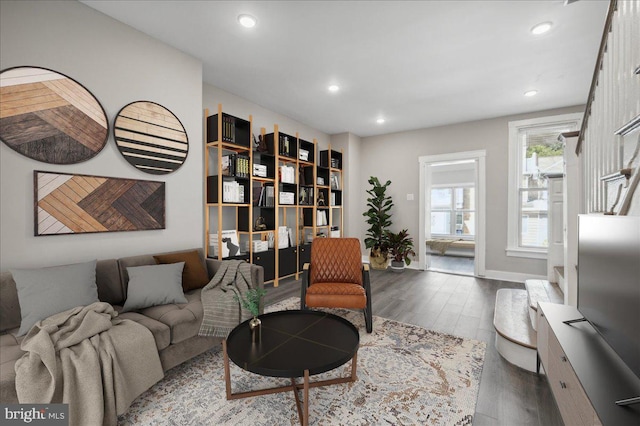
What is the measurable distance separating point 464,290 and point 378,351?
8.09 ft

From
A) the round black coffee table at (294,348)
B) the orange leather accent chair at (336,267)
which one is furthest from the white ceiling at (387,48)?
the round black coffee table at (294,348)

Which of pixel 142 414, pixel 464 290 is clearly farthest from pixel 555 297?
pixel 142 414

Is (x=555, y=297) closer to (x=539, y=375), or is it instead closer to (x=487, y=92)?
(x=539, y=375)

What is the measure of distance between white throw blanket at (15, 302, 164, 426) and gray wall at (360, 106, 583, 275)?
5057 mm

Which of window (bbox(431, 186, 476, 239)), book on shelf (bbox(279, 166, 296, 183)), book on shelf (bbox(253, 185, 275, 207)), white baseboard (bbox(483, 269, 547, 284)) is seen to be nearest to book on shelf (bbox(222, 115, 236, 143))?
Answer: book on shelf (bbox(253, 185, 275, 207))

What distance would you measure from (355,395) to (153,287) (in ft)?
5.59

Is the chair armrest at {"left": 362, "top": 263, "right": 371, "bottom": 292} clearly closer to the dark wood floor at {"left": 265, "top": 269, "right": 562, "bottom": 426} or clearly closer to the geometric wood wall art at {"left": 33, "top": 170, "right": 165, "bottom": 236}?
the dark wood floor at {"left": 265, "top": 269, "right": 562, "bottom": 426}

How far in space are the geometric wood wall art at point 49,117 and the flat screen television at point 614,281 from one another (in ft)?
11.4

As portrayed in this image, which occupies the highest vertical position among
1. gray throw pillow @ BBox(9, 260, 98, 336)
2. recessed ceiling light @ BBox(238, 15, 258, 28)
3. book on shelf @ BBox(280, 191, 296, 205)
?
recessed ceiling light @ BBox(238, 15, 258, 28)

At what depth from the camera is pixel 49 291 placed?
5.96 ft

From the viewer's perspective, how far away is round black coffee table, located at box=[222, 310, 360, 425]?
149 cm

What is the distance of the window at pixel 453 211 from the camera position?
761cm

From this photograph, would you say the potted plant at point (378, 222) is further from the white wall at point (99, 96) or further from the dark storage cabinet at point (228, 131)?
the white wall at point (99, 96)

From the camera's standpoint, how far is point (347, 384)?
→ 6.39 ft
